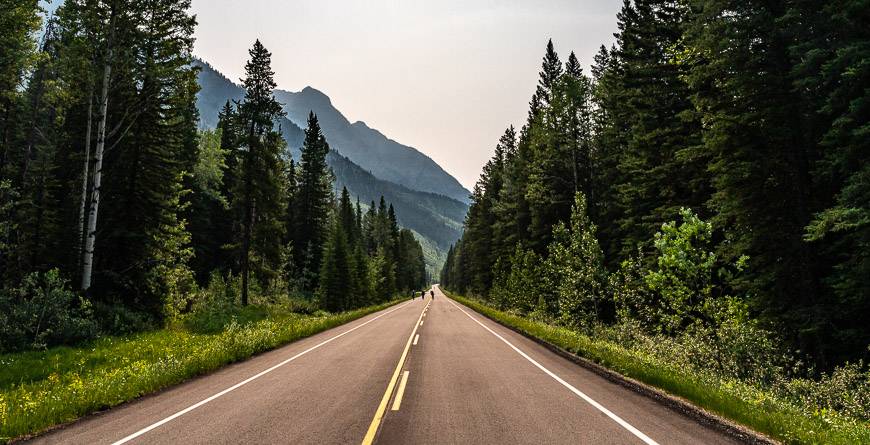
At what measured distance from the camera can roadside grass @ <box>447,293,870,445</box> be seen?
5.85m

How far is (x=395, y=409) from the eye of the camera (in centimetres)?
741

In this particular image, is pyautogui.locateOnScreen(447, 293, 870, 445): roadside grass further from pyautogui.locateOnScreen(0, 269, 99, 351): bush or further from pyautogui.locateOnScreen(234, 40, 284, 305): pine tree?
pyautogui.locateOnScreen(234, 40, 284, 305): pine tree

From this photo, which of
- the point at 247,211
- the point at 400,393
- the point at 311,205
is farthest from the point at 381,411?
the point at 311,205

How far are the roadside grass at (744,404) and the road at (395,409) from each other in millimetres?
752

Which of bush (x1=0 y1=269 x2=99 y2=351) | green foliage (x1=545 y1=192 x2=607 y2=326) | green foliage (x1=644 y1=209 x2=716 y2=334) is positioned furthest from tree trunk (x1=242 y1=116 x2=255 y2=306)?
green foliage (x1=644 y1=209 x2=716 y2=334)

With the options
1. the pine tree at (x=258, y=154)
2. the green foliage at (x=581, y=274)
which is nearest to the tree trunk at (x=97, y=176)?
the pine tree at (x=258, y=154)

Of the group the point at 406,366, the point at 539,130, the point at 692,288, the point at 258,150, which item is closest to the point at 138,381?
the point at 406,366

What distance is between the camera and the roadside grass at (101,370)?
7.29 meters

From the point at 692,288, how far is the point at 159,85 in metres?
22.1

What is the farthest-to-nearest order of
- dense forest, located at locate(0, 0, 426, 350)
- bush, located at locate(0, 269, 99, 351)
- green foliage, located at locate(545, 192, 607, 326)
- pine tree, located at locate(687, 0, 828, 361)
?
green foliage, located at locate(545, 192, 607, 326) → dense forest, located at locate(0, 0, 426, 350) → bush, located at locate(0, 269, 99, 351) → pine tree, located at locate(687, 0, 828, 361)

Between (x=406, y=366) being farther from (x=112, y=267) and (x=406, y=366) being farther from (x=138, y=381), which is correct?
(x=112, y=267)

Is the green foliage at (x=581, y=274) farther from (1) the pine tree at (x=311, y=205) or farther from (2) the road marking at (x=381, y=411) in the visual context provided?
(1) the pine tree at (x=311, y=205)

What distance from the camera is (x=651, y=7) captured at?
67.8 feet

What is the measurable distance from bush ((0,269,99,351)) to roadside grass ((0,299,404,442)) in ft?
2.02
